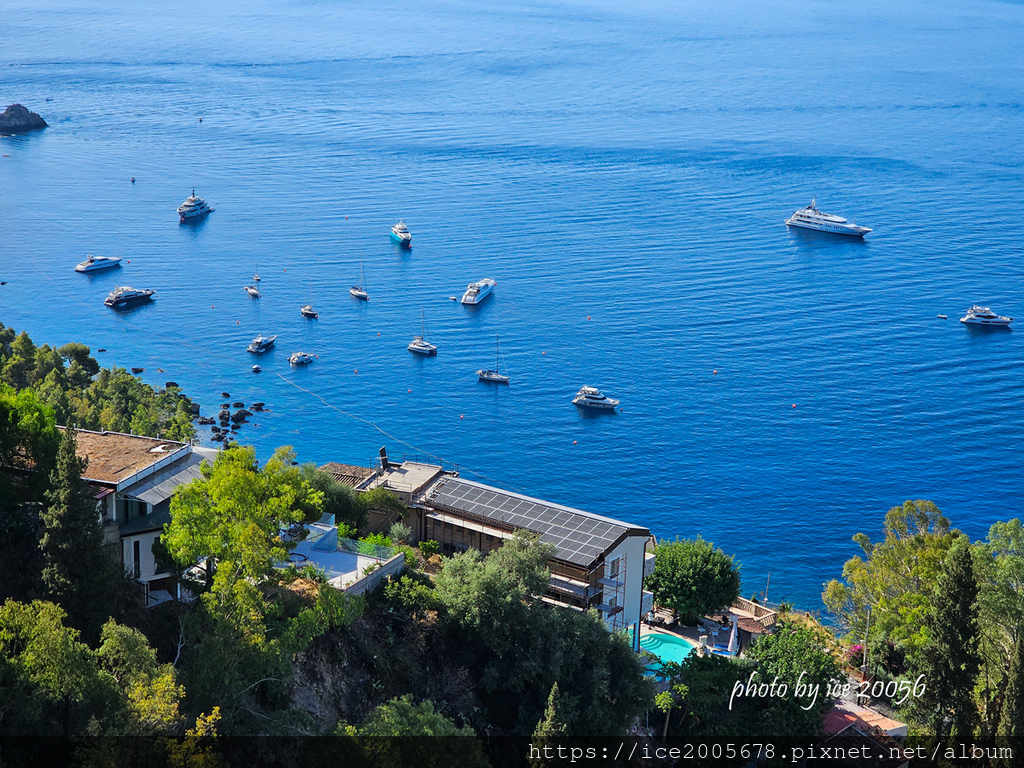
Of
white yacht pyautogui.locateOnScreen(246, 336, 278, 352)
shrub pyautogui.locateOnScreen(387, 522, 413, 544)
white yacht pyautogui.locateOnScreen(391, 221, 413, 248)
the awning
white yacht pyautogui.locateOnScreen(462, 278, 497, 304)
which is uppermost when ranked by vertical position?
the awning

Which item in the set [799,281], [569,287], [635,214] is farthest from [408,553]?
[635,214]

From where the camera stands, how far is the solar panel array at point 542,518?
142ft

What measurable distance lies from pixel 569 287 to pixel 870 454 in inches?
1797

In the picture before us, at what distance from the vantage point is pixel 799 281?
12581 cm

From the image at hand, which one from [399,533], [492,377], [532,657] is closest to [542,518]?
[399,533]

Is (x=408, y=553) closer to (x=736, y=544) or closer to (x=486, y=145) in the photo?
(x=736, y=544)

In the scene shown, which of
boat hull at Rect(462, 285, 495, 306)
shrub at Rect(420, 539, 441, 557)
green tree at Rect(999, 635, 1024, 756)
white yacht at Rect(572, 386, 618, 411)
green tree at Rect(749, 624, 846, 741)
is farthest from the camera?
boat hull at Rect(462, 285, 495, 306)

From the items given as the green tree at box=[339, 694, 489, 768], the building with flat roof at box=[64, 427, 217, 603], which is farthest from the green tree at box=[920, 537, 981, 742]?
the building with flat roof at box=[64, 427, 217, 603]

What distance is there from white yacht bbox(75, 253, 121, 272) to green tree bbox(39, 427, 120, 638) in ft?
353

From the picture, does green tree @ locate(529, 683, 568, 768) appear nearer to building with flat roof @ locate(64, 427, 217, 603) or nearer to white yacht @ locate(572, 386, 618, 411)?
building with flat roof @ locate(64, 427, 217, 603)

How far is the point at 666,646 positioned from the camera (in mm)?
46688

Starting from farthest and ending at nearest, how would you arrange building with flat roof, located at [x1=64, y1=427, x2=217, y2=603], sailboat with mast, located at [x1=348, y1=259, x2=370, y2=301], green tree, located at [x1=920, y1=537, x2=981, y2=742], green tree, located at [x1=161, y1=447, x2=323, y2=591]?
sailboat with mast, located at [x1=348, y1=259, x2=370, y2=301] → green tree, located at [x1=920, y1=537, x2=981, y2=742] → building with flat roof, located at [x1=64, y1=427, x2=217, y2=603] → green tree, located at [x1=161, y1=447, x2=323, y2=591]

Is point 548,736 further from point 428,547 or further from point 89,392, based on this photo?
point 89,392

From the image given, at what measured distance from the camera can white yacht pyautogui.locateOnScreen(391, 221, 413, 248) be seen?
13650cm
